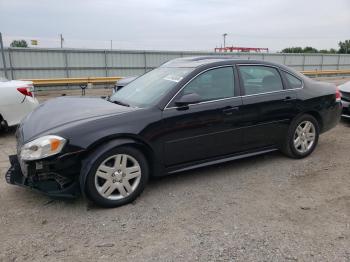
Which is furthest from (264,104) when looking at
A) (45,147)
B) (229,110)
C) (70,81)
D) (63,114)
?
(70,81)

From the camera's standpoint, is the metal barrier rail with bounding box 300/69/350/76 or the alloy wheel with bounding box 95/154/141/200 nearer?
the alloy wheel with bounding box 95/154/141/200

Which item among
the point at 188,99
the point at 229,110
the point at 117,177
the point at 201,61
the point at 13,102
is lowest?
the point at 117,177

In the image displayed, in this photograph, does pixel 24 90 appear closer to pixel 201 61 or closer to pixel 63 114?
pixel 63 114

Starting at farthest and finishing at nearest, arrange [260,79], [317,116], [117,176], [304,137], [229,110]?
[317,116], [304,137], [260,79], [229,110], [117,176]

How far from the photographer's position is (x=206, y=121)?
4.16 m

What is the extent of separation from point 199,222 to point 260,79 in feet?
7.70

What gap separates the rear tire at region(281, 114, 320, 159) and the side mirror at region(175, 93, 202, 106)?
5.80ft

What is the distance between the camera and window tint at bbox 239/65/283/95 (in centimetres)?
461

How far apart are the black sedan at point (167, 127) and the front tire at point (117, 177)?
1 centimetres

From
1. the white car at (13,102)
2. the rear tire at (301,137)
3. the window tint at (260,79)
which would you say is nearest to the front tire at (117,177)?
the window tint at (260,79)

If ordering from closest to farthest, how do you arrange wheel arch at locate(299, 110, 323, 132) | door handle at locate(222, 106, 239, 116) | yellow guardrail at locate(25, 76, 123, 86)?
door handle at locate(222, 106, 239, 116) < wheel arch at locate(299, 110, 323, 132) < yellow guardrail at locate(25, 76, 123, 86)

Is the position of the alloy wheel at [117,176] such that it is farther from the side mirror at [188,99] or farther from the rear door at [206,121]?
the side mirror at [188,99]

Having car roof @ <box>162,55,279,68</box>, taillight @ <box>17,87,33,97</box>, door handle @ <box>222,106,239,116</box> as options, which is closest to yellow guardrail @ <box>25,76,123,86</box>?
taillight @ <box>17,87,33,97</box>

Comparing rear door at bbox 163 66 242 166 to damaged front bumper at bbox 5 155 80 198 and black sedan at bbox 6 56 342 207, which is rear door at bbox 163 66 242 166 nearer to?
black sedan at bbox 6 56 342 207
